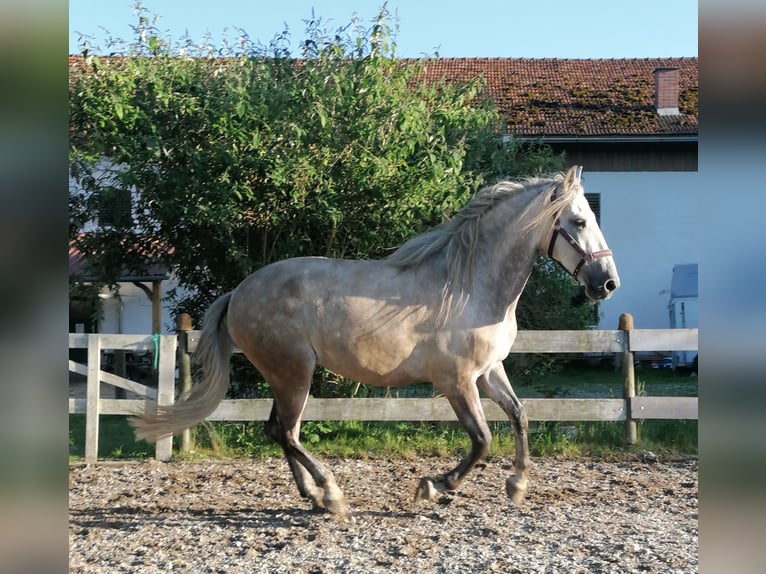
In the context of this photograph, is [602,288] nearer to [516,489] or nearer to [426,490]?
[516,489]

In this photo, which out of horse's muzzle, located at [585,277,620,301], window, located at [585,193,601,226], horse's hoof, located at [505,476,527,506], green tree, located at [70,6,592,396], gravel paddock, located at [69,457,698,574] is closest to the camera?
gravel paddock, located at [69,457,698,574]

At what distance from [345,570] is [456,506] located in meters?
1.46

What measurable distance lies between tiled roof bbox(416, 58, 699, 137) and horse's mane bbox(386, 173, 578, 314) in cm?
1180

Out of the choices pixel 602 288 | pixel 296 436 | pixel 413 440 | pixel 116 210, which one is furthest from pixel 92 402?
pixel 602 288

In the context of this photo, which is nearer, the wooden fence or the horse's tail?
the horse's tail

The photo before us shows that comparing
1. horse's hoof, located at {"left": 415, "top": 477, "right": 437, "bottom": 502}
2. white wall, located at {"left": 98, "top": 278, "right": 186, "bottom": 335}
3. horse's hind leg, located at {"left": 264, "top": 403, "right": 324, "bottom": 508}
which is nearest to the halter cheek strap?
horse's hoof, located at {"left": 415, "top": 477, "right": 437, "bottom": 502}

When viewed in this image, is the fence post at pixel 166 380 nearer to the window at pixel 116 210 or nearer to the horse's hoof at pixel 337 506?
the window at pixel 116 210

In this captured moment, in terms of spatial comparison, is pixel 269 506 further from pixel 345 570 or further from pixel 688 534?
pixel 688 534

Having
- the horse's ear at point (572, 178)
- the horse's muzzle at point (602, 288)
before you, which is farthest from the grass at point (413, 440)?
the horse's ear at point (572, 178)

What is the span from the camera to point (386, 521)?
4879mm

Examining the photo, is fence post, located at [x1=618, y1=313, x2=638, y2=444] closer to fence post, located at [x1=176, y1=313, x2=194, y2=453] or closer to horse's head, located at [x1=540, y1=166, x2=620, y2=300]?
horse's head, located at [x1=540, y1=166, x2=620, y2=300]

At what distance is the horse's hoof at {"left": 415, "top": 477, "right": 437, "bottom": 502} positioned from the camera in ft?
16.0

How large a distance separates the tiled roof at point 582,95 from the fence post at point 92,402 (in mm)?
10943
